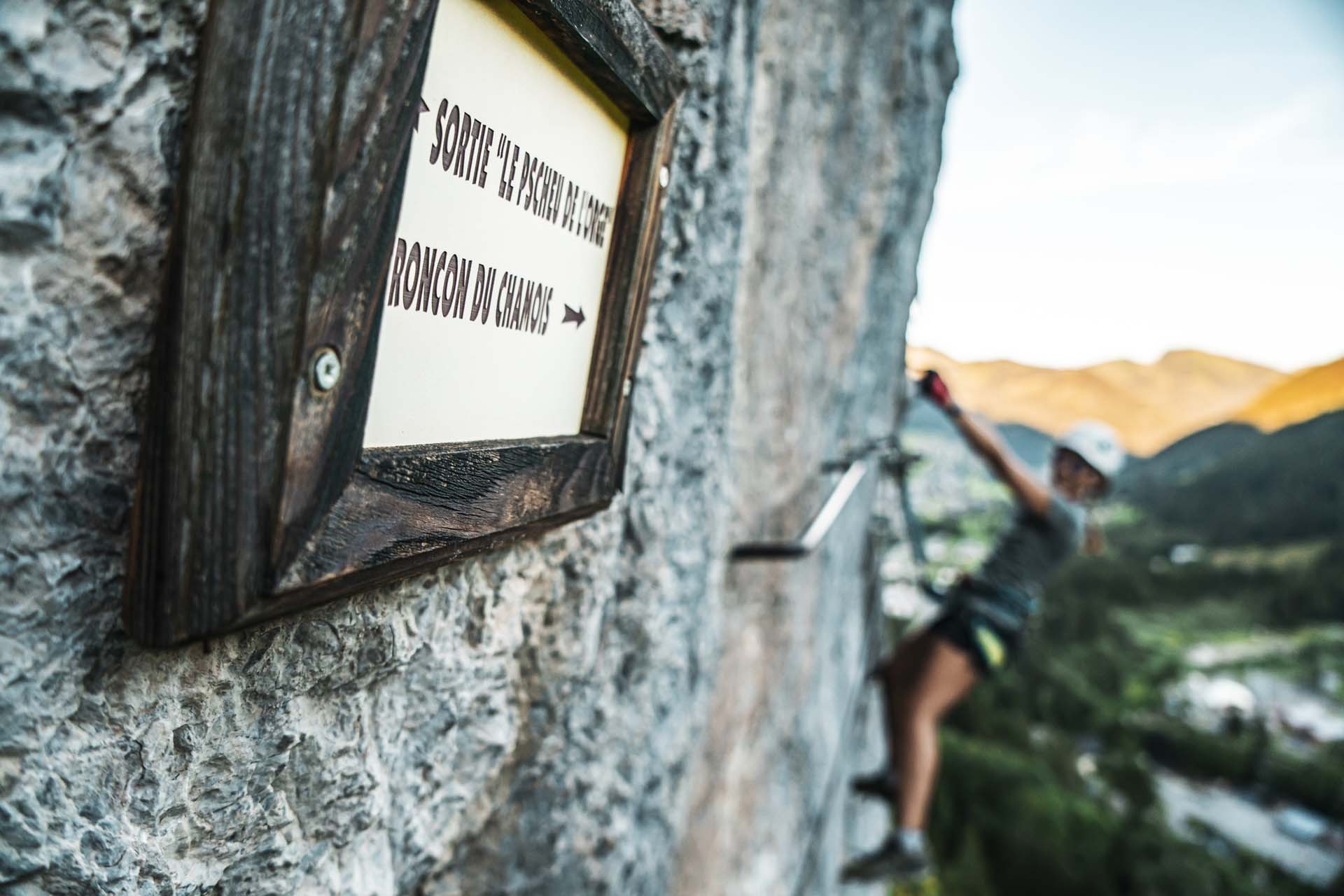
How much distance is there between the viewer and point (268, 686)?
0.63 m

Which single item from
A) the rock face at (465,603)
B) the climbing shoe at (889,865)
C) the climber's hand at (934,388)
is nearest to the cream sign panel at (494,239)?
the rock face at (465,603)

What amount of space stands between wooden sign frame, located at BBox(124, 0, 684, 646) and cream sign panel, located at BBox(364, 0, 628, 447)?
0.04m

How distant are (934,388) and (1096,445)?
1.11 m

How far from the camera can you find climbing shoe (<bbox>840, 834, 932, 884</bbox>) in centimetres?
308

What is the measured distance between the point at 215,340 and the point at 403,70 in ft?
0.66

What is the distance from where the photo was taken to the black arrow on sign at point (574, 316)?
81 centimetres

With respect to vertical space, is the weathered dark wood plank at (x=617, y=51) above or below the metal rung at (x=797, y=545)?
above

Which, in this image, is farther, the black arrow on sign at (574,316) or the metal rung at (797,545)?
the metal rung at (797,545)

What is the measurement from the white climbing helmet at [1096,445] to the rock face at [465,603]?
1126 millimetres

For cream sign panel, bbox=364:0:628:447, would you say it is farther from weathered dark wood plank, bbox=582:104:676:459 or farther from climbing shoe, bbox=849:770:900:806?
climbing shoe, bbox=849:770:900:806

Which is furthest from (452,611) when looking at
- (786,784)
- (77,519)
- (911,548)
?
(911,548)

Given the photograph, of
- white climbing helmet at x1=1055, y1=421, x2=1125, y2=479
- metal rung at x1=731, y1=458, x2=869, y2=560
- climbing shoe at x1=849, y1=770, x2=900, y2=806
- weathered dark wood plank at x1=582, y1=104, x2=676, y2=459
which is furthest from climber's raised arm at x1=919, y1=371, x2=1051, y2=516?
weathered dark wood plank at x1=582, y1=104, x2=676, y2=459

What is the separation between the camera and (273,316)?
1.53 feet

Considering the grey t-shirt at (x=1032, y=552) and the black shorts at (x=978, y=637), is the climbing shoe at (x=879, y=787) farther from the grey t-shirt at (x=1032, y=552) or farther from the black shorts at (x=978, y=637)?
the grey t-shirt at (x=1032, y=552)
